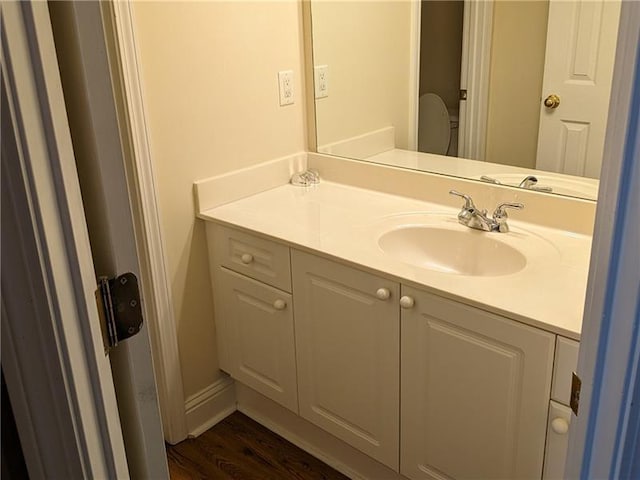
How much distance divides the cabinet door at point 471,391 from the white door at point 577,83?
0.63 metres

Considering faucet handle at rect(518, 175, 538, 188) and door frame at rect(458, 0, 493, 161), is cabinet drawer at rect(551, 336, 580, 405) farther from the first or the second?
door frame at rect(458, 0, 493, 161)

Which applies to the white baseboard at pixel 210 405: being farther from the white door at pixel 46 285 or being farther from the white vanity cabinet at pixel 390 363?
the white door at pixel 46 285

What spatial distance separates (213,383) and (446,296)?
1.12 m

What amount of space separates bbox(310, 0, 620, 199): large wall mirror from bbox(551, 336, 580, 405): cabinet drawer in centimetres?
59

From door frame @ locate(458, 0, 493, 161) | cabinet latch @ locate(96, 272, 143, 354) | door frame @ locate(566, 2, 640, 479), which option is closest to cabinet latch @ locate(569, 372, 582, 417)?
door frame @ locate(566, 2, 640, 479)

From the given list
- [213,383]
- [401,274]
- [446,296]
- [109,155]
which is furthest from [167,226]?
[109,155]

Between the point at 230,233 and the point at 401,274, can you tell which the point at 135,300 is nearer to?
the point at 401,274

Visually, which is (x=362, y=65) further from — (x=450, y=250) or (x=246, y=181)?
(x=450, y=250)

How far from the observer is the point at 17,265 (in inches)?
27.2

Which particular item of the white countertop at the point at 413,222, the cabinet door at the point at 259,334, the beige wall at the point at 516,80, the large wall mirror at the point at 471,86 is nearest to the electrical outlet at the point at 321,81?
the large wall mirror at the point at 471,86

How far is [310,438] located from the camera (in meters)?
2.15

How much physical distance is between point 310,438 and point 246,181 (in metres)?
0.90

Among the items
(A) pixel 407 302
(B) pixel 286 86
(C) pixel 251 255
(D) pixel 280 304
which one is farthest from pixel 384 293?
(B) pixel 286 86

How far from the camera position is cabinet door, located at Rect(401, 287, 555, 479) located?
1420 mm
